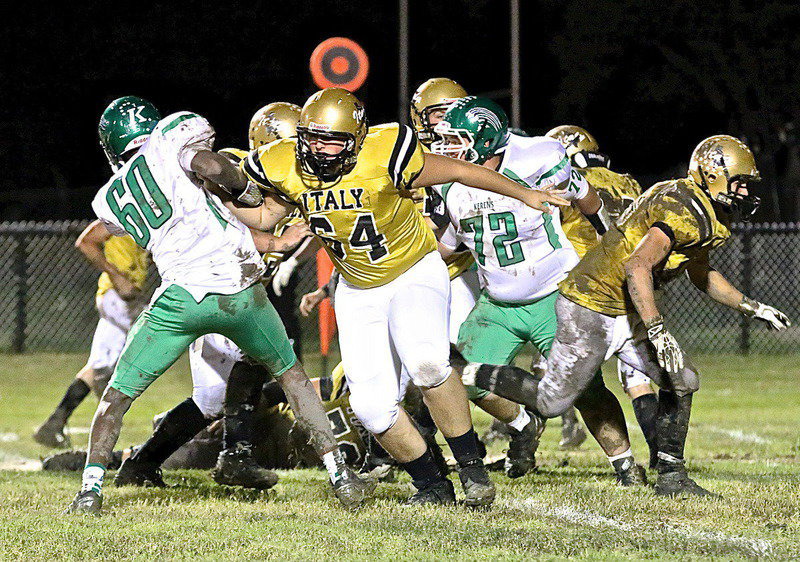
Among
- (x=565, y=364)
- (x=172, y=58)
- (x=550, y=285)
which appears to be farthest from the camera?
(x=172, y=58)

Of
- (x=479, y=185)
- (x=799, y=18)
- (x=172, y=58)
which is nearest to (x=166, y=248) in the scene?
(x=479, y=185)

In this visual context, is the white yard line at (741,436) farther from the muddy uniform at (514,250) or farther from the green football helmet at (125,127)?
the green football helmet at (125,127)

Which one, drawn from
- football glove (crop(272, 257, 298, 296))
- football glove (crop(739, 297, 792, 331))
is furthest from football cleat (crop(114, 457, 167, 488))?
football glove (crop(739, 297, 792, 331))

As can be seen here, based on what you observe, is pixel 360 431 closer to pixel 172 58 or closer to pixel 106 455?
pixel 106 455

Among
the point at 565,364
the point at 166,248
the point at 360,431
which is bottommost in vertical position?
the point at 360,431

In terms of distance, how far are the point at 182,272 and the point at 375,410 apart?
104 centimetres

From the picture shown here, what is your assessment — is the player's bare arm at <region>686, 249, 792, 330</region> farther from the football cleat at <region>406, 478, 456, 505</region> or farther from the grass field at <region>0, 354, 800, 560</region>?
the football cleat at <region>406, 478, 456, 505</region>

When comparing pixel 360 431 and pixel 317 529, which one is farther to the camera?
pixel 360 431

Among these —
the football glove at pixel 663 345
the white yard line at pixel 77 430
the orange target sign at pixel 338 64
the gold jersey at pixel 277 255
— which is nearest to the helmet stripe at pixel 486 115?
the gold jersey at pixel 277 255

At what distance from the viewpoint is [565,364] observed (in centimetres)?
609

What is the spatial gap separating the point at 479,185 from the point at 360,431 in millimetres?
1943

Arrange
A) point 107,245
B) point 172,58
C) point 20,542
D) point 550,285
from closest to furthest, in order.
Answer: point 20,542, point 550,285, point 107,245, point 172,58

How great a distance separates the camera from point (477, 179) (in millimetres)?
5477

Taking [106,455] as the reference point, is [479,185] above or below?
above
